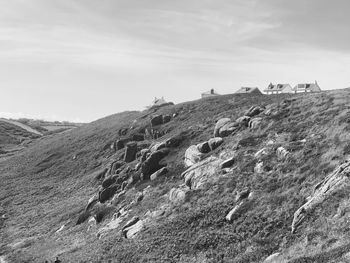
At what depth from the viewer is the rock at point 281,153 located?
98.7 feet

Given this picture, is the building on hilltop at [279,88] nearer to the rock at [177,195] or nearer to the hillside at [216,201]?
the hillside at [216,201]

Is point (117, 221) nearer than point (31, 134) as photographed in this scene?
Yes

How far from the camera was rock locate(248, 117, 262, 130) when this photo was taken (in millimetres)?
40028

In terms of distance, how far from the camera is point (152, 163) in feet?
145

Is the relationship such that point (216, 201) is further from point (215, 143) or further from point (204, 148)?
point (204, 148)

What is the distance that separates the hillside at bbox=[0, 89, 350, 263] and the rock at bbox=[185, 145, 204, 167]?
157mm

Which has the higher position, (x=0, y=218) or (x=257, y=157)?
(x=257, y=157)

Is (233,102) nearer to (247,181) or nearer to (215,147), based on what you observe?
(215,147)

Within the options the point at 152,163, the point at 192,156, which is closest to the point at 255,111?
the point at 192,156

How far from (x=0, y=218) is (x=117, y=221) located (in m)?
25.1

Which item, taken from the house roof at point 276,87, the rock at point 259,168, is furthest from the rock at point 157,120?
the house roof at point 276,87

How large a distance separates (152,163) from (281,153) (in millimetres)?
17977

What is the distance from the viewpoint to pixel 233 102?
64312 mm

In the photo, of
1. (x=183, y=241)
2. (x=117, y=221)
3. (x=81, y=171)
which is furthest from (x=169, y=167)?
(x=81, y=171)
